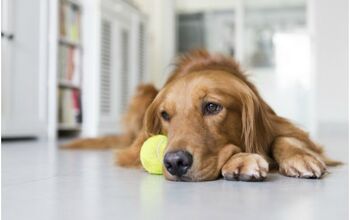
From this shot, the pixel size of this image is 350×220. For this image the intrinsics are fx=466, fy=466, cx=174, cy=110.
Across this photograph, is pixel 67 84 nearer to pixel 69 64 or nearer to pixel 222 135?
pixel 69 64

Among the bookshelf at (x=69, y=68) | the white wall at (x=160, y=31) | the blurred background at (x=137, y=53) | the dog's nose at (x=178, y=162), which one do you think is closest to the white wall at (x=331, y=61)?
the blurred background at (x=137, y=53)

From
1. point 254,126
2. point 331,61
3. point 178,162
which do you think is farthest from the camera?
point 331,61

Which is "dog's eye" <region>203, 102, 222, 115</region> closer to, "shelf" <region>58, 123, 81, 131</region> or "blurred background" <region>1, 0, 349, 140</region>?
"blurred background" <region>1, 0, 349, 140</region>

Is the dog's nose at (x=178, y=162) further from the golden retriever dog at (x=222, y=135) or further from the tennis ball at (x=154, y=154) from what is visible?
the tennis ball at (x=154, y=154)

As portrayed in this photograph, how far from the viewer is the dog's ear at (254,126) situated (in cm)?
161

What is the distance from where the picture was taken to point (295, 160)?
Answer: 1.53 meters

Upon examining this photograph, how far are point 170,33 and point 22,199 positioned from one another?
6.58 meters

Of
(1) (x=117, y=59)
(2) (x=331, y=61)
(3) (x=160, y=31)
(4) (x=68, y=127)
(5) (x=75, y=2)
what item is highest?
(3) (x=160, y=31)

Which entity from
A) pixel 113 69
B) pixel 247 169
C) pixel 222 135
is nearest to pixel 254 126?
pixel 222 135

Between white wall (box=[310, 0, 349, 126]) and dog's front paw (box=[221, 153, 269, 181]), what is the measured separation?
546 cm

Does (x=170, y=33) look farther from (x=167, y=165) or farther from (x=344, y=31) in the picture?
(x=167, y=165)

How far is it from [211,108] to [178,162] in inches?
10.8

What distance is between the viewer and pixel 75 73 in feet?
15.5

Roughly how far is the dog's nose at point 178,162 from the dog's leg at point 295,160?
14.6 inches
